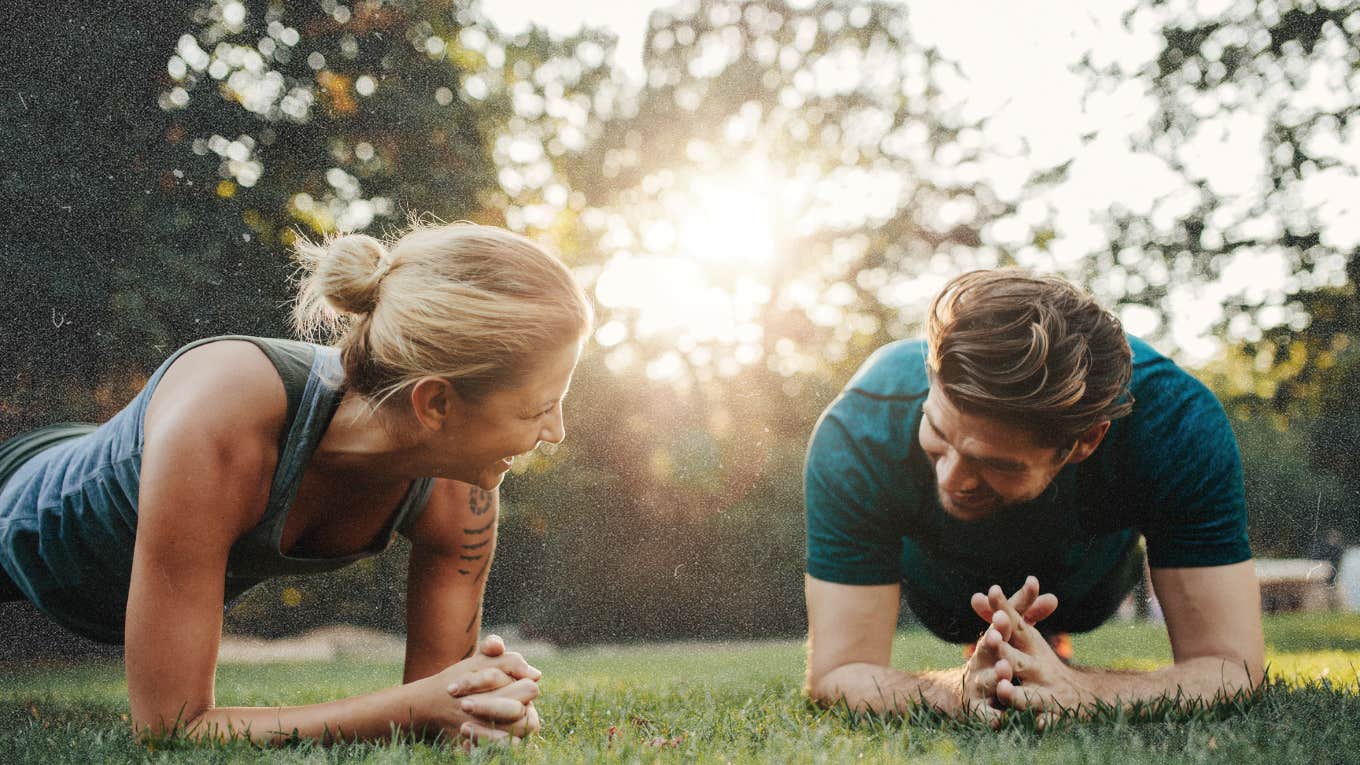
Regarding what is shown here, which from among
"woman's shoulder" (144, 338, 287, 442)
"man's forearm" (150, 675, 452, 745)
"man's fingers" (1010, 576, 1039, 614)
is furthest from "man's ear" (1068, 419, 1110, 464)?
"woman's shoulder" (144, 338, 287, 442)

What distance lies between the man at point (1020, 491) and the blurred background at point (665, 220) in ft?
11.9

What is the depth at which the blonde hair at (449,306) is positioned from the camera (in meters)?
2.12

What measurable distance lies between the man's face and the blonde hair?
942mm

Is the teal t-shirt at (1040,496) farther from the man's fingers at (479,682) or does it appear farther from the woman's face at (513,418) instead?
the man's fingers at (479,682)

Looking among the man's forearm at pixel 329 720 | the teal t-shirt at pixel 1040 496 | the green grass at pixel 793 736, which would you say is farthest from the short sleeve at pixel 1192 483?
the man's forearm at pixel 329 720

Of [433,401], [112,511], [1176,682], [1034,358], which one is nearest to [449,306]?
[433,401]

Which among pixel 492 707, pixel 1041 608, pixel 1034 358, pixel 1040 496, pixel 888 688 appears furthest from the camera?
pixel 1040 496

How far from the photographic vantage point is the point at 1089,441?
252 centimetres

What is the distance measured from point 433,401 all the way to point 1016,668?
147 centimetres

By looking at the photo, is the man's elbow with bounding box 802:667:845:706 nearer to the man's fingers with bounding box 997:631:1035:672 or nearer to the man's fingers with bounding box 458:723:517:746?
the man's fingers with bounding box 997:631:1035:672

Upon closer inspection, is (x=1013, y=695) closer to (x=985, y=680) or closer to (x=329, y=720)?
(x=985, y=680)

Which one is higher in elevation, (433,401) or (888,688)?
(433,401)

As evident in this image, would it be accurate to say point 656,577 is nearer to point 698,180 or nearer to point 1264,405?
point 698,180

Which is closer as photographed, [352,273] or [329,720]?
[329,720]
